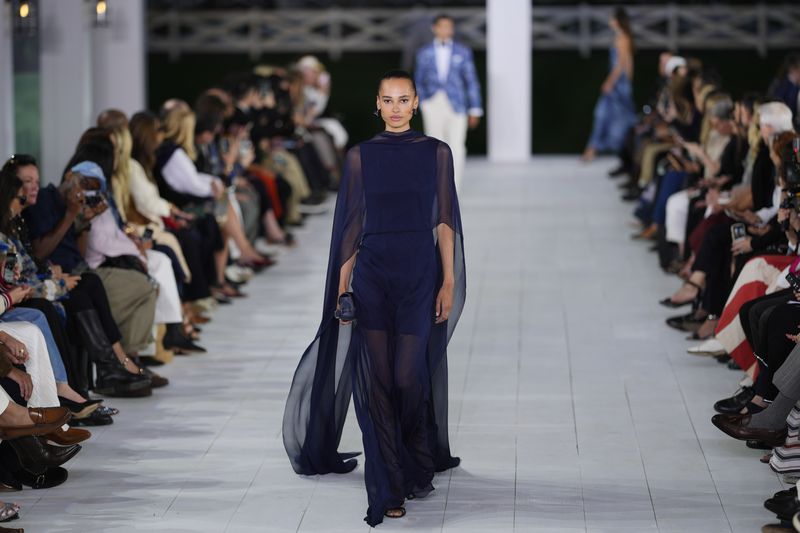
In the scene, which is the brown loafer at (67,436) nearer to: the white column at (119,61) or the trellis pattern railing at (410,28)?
the white column at (119,61)

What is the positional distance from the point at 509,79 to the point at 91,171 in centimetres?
1019

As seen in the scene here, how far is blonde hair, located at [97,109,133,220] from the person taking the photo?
6.93 m

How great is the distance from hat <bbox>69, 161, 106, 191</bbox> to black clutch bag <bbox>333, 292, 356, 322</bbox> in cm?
206

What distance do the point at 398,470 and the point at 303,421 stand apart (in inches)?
20.1

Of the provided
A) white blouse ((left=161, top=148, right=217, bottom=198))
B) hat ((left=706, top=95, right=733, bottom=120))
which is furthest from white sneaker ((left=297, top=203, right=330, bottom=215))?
hat ((left=706, top=95, right=733, bottom=120))

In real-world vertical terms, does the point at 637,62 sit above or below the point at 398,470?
above

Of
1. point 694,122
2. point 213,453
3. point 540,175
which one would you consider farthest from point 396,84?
point 540,175

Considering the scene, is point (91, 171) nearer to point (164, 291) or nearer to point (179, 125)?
point (164, 291)

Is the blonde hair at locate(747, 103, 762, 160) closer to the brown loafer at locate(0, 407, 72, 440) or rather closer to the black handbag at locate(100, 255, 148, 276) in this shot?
the black handbag at locate(100, 255, 148, 276)

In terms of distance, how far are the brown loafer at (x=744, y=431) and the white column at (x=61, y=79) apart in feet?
19.8

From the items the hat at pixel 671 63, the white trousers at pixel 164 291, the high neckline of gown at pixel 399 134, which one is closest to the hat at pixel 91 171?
the white trousers at pixel 164 291

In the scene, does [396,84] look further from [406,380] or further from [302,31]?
[302,31]

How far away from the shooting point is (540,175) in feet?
49.2

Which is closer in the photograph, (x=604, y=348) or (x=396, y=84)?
(x=396, y=84)
